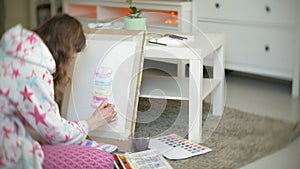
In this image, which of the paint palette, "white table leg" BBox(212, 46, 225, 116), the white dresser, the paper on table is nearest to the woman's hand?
the paint palette

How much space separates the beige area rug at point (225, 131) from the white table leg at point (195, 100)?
0.12 feet

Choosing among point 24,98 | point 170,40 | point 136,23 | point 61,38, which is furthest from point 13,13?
point 24,98

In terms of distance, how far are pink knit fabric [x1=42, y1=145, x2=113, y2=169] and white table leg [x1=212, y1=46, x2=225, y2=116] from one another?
639 millimetres

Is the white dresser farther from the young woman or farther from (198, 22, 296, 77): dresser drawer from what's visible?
the young woman

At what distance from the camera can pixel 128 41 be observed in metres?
1.23

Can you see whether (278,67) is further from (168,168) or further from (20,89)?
(20,89)

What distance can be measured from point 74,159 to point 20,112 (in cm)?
15

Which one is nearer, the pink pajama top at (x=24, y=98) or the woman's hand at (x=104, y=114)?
the pink pajama top at (x=24, y=98)

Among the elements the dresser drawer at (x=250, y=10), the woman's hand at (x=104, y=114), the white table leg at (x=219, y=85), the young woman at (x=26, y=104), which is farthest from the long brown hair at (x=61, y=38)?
the dresser drawer at (x=250, y=10)

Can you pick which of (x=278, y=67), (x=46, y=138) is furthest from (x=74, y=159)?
(x=278, y=67)

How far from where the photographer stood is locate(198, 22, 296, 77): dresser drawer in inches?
68.6

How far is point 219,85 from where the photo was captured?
1.47 m

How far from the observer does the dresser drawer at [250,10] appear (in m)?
1.70

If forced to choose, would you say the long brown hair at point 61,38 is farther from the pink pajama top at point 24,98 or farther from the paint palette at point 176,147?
the paint palette at point 176,147
